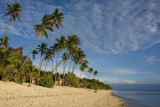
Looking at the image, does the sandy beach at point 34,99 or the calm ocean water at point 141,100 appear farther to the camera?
the calm ocean water at point 141,100

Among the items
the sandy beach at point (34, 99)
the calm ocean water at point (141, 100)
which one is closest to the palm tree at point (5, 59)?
the sandy beach at point (34, 99)

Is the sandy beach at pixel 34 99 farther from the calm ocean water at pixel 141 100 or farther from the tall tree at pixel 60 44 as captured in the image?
the tall tree at pixel 60 44

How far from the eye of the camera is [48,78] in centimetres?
2256

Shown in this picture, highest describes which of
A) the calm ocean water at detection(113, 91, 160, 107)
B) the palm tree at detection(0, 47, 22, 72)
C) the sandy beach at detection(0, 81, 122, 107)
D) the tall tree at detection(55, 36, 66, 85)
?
the tall tree at detection(55, 36, 66, 85)

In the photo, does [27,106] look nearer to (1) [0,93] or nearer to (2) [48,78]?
(1) [0,93]

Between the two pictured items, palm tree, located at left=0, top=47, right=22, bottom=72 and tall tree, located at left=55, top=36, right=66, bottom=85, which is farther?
tall tree, located at left=55, top=36, right=66, bottom=85

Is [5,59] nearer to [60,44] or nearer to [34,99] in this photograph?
[34,99]

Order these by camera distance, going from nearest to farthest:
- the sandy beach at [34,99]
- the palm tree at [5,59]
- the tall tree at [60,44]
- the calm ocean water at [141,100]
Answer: the sandy beach at [34,99], the palm tree at [5,59], the calm ocean water at [141,100], the tall tree at [60,44]

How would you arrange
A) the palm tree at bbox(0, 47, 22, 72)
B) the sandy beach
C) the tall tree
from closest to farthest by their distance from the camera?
the sandy beach, the palm tree at bbox(0, 47, 22, 72), the tall tree

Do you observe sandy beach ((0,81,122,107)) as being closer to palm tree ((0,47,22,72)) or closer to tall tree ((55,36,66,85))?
palm tree ((0,47,22,72))

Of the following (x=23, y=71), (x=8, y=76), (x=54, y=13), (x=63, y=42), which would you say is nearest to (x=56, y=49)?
(x=63, y=42)

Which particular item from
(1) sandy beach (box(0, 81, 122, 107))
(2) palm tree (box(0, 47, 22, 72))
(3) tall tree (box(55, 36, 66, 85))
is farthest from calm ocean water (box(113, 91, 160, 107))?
(3) tall tree (box(55, 36, 66, 85))

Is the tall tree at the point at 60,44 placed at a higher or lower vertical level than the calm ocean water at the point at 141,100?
higher

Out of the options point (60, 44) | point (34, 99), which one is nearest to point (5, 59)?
point (34, 99)
